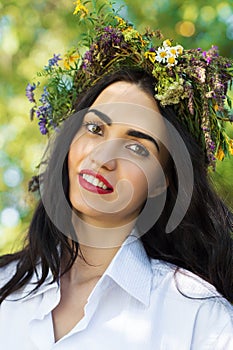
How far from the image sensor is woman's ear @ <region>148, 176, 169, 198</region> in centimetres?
214

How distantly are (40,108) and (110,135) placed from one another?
509 mm

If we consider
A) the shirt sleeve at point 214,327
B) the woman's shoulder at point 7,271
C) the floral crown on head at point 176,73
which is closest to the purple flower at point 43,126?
the floral crown on head at point 176,73

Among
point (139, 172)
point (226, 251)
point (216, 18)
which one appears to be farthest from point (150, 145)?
point (216, 18)

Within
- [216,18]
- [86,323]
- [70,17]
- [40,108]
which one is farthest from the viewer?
[70,17]

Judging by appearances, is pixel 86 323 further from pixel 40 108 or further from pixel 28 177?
pixel 28 177

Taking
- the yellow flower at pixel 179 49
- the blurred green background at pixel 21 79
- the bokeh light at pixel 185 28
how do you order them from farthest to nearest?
the blurred green background at pixel 21 79 < the bokeh light at pixel 185 28 < the yellow flower at pixel 179 49

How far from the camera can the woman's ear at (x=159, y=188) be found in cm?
214

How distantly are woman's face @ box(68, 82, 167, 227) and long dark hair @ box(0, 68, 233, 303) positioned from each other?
7 centimetres

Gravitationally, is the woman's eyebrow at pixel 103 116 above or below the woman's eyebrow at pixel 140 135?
above

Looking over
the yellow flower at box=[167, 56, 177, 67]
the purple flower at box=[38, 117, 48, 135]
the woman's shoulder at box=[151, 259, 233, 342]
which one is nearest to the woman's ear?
the woman's shoulder at box=[151, 259, 233, 342]

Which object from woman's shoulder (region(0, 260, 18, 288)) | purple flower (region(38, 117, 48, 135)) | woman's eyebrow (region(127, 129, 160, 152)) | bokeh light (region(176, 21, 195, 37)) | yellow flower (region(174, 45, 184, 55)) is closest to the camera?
woman's eyebrow (region(127, 129, 160, 152))

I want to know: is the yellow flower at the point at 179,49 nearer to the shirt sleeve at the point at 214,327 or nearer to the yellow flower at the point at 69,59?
the yellow flower at the point at 69,59

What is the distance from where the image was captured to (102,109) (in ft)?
6.88

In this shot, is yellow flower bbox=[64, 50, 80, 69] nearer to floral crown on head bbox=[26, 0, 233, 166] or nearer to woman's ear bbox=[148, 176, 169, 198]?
floral crown on head bbox=[26, 0, 233, 166]
